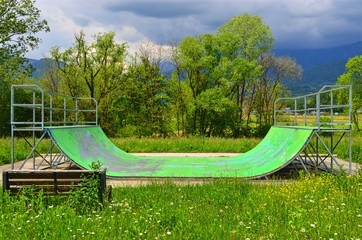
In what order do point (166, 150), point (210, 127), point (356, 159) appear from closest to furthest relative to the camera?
point (356, 159) → point (166, 150) → point (210, 127)

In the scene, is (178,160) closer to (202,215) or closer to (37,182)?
(37,182)

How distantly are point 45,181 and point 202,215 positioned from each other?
2.61m

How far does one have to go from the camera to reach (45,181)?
21.5 ft

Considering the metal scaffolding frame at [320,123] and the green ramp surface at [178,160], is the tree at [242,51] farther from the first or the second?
the green ramp surface at [178,160]

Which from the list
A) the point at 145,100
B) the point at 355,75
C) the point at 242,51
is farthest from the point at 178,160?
the point at 355,75

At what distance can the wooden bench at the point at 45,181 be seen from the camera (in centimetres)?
648

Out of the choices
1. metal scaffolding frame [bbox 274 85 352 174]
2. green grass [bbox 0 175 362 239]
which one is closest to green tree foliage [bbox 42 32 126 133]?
metal scaffolding frame [bbox 274 85 352 174]

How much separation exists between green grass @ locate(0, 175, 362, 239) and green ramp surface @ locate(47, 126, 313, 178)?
9.43 ft

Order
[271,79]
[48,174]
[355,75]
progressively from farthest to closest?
[355,75]
[271,79]
[48,174]

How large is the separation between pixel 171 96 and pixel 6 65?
1300cm

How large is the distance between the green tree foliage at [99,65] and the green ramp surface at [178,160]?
2036 centimetres

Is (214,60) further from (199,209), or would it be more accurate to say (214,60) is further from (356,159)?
(199,209)

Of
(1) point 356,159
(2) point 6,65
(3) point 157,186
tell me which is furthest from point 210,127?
(3) point 157,186

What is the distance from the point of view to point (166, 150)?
19062 mm
